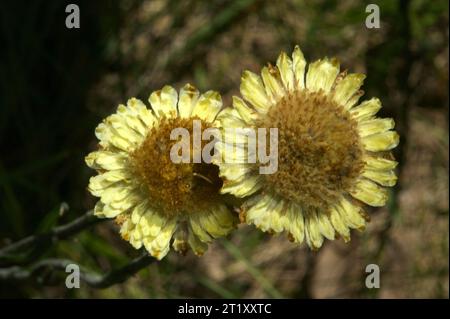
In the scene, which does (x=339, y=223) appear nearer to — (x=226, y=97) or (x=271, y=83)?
(x=271, y=83)

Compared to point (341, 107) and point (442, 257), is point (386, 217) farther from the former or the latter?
point (341, 107)

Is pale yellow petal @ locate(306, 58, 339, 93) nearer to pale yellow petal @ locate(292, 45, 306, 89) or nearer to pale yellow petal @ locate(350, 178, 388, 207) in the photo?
pale yellow petal @ locate(292, 45, 306, 89)

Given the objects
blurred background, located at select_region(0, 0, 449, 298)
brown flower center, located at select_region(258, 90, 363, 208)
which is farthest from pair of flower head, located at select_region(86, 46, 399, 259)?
blurred background, located at select_region(0, 0, 449, 298)

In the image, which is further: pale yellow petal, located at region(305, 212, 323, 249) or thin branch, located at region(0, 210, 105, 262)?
thin branch, located at region(0, 210, 105, 262)

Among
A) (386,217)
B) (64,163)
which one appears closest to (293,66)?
(64,163)

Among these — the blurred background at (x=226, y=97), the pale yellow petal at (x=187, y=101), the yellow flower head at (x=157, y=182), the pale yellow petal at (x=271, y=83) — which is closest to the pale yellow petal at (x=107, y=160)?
the yellow flower head at (x=157, y=182)

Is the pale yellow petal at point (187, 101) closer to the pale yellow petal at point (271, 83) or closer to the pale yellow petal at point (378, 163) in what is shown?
the pale yellow petal at point (271, 83)

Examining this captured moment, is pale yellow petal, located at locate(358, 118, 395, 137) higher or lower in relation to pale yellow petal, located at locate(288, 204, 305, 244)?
higher

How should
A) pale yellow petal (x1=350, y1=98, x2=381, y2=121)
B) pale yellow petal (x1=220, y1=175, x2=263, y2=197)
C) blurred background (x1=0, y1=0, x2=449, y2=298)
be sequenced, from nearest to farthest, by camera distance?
pale yellow petal (x1=220, y1=175, x2=263, y2=197) → pale yellow petal (x1=350, y1=98, x2=381, y2=121) → blurred background (x1=0, y1=0, x2=449, y2=298)
